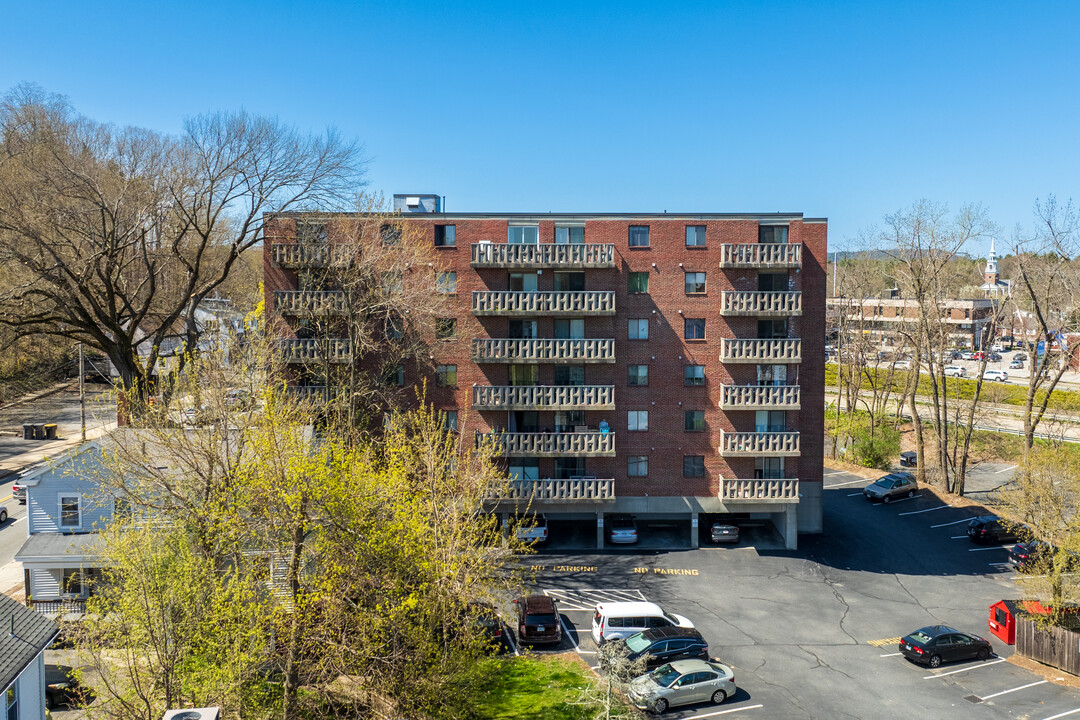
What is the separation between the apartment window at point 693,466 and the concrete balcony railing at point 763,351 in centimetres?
597

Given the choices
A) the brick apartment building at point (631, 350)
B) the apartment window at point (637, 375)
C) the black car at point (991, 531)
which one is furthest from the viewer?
the black car at point (991, 531)

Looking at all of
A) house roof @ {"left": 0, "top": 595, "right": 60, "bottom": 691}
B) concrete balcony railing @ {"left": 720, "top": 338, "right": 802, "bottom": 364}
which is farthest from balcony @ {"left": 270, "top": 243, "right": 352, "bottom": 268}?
concrete balcony railing @ {"left": 720, "top": 338, "right": 802, "bottom": 364}

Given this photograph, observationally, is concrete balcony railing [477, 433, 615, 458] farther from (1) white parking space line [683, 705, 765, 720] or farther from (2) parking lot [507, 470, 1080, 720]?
(1) white parking space line [683, 705, 765, 720]

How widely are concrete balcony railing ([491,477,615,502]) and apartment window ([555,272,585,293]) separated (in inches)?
429

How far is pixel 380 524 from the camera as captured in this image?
71.7 ft

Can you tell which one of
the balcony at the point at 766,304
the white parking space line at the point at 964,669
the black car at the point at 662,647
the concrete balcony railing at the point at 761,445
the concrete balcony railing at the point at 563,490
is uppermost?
the balcony at the point at 766,304

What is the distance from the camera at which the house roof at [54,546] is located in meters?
32.6

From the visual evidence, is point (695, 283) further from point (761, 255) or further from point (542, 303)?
point (542, 303)

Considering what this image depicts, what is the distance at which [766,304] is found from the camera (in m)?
41.5

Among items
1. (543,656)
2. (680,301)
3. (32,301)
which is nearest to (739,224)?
(680,301)

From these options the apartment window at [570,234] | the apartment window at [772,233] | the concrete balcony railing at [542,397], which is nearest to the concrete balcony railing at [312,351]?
the concrete balcony railing at [542,397]

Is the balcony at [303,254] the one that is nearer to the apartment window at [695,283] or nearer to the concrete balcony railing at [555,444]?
the concrete balcony railing at [555,444]

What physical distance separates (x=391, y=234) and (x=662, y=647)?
25791mm

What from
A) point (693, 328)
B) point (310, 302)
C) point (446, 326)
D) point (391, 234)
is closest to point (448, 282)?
point (446, 326)
